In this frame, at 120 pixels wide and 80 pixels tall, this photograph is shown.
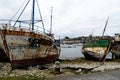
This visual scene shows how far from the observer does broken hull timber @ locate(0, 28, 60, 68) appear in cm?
2325

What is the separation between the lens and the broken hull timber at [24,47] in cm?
2325

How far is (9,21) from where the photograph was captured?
24109 millimetres

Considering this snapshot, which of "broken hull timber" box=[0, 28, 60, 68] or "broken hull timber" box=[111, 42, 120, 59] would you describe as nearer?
"broken hull timber" box=[0, 28, 60, 68]

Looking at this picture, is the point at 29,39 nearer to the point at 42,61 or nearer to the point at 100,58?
the point at 42,61

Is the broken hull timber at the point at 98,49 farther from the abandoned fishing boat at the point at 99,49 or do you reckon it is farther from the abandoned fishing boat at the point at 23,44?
the abandoned fishing boat at the point at 23,44

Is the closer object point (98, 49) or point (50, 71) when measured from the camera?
point (50, 71)

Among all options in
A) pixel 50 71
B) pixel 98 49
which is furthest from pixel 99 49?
pixel 50 71

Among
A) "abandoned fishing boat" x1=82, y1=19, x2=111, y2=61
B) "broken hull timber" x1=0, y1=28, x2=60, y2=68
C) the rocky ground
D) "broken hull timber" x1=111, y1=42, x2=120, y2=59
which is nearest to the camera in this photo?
the rocky ground

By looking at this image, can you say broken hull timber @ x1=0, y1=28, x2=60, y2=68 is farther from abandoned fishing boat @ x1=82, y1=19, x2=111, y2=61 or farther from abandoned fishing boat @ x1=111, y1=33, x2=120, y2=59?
abandoned fishing boat @ x1=111, y1=33, x2=120, y2=59

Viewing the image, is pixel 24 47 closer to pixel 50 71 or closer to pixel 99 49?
pixel 50 71

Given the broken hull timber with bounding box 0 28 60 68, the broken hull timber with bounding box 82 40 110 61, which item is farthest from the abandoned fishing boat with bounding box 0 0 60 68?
the broken hull timber with bounding box 82 40 110 61

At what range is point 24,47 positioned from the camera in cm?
2452

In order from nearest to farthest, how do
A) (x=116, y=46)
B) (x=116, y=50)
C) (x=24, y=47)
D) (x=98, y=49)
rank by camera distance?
(x=24, y=47)
(x=98, y=49)
(x=116, y=46)
(x=116, y=50)

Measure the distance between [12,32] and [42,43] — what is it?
473 centimetres
